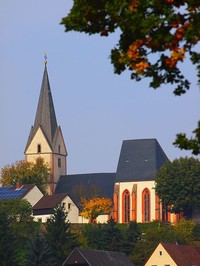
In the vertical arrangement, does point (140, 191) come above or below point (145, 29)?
above

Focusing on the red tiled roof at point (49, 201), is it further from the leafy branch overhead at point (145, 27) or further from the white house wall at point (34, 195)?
the leafy branch overhead at point (145, 27)

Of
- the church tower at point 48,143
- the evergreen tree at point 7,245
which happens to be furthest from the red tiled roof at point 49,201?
the evergreen tree at point 7,245

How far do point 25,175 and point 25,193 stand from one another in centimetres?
965

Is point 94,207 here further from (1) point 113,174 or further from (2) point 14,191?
(1) point 113,174

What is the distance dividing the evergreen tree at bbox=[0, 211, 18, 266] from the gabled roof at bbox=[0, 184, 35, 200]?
2564 centimetres

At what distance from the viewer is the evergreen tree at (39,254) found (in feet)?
312

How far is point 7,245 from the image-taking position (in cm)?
9788

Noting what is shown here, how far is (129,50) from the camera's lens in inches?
515

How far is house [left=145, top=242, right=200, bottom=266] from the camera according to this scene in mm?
103438

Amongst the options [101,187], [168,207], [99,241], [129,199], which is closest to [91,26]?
[99,241]

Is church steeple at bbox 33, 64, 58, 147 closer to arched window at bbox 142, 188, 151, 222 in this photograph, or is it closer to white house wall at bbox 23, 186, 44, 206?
white house wall at bbox 23, 186, 44, 206

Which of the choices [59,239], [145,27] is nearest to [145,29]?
[145,27]

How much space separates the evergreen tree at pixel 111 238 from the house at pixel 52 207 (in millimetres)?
17350

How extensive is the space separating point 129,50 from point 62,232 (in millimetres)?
91521
